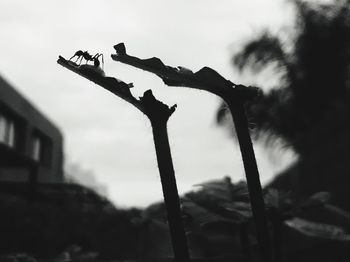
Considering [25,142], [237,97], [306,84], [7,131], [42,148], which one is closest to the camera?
[237,97]

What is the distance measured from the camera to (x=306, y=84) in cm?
1123

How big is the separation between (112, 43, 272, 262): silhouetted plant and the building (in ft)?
38.2

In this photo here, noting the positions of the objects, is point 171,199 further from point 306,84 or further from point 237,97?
point 306,84

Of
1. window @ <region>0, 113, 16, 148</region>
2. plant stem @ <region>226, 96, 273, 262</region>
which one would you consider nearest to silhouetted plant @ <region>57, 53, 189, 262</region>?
plant stem @ <region>226, 96, 273, 262</region>

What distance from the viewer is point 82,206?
8273 millimetres

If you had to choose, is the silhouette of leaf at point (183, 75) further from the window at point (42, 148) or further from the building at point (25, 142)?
the window at point (42, 148)

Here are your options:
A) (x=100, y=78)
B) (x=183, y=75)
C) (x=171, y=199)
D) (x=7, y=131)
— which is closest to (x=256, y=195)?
(x=171, y=199)

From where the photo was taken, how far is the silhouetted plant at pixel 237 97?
1027mm

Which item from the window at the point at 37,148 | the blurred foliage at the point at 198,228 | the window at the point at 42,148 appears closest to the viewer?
the blurred foliage at the point at 198,228

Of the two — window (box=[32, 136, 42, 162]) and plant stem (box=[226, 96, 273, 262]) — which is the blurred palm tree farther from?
window (box=[32, 136, 42, 162])

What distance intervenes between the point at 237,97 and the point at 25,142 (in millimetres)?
17835

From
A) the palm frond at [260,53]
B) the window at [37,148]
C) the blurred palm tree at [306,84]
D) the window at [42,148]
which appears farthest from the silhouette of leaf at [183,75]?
the window at [42,148]

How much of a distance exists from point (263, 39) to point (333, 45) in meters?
2.39

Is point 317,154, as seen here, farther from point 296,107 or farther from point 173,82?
point 173,82
